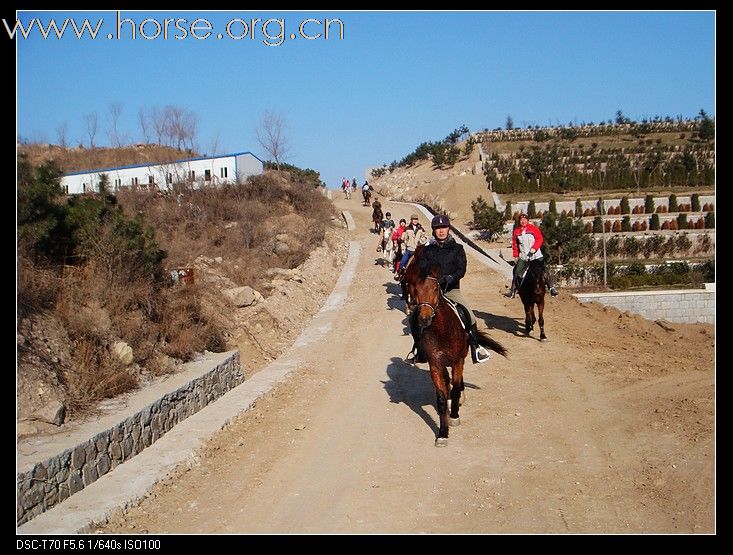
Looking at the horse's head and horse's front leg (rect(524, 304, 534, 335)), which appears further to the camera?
horse's front leg (rect(524, 304, 534, 335))

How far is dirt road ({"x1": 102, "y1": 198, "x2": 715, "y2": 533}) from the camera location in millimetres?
6199

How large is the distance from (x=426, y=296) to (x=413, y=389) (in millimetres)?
3376

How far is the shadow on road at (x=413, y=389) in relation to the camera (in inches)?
382

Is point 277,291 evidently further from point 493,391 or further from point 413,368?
point 493,391

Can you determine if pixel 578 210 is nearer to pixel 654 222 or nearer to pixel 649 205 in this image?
pixel 649 205

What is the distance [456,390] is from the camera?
881 centimetres

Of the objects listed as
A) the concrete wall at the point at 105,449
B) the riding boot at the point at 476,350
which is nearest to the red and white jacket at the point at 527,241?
the riding boot at the point at 476,350

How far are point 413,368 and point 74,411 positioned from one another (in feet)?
19.8

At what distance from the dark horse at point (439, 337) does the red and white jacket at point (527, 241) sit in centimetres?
594

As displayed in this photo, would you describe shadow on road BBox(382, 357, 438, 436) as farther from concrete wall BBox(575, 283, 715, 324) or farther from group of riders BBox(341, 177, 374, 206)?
group of riders BBox(341, 177, 374, 206)

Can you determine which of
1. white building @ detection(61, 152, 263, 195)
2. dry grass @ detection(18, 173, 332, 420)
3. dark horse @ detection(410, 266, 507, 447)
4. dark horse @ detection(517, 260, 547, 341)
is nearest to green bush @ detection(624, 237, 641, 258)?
dry grass @ detection(18, 173, 332, 420)

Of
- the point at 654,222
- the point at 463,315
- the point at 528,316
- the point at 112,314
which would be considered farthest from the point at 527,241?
the point at 654,222

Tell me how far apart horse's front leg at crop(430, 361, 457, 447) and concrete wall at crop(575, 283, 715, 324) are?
1438cm

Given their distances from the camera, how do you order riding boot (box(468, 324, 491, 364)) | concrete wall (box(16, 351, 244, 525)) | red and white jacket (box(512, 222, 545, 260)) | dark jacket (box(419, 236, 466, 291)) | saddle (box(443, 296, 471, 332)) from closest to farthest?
1. concrete wall (box(16, 351, 244, 525))
2. saddle (box(443, 296, 471, 332))
3. dark jacket (box(419, 236, 466, 291))
4. riding boot (box(468, 324, 491, 364))
5. red and white jacket (box(512, 222, 545, 260))
